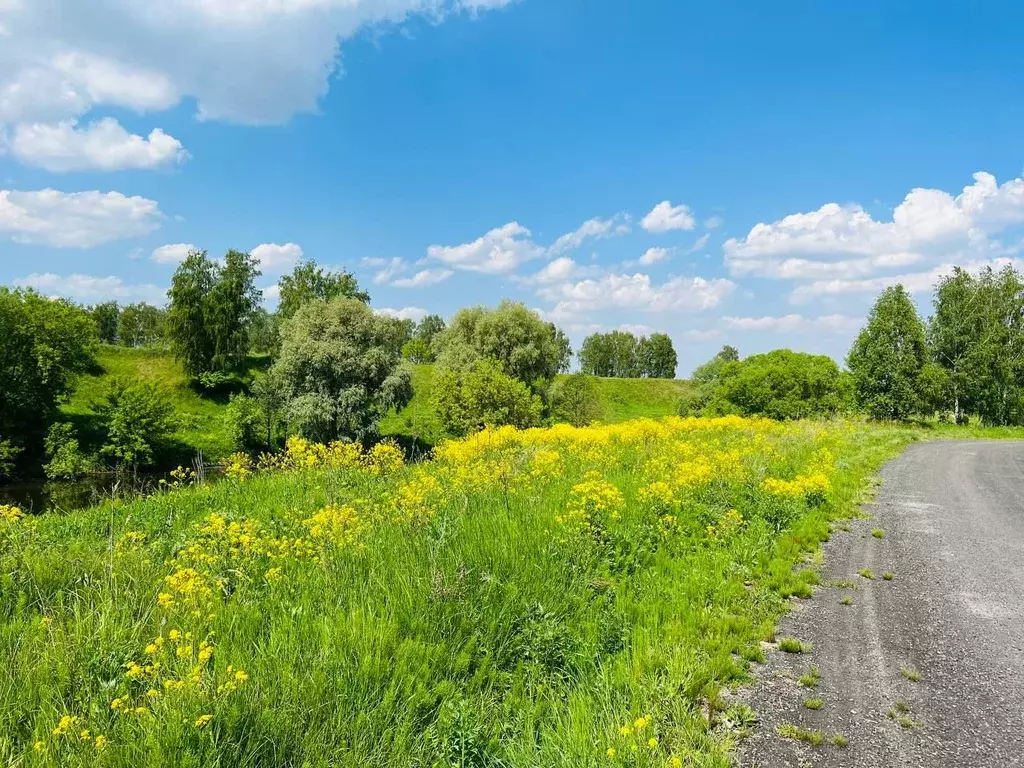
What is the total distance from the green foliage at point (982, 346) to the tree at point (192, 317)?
57.3 metres

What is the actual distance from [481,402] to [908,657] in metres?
30.0

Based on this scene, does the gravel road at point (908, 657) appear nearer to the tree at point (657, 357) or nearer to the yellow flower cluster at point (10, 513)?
the yellow flower cluster at point (10, 513)

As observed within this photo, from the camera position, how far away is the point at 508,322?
42.9 m

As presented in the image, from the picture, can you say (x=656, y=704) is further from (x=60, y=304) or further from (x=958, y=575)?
(x=60, y=304)

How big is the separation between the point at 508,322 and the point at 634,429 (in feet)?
84.2

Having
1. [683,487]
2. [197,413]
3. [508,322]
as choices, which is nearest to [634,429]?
[683,487]

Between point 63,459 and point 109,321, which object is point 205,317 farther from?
point 109,321

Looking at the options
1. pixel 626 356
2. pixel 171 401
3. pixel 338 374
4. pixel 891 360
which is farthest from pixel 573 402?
pixel 626 356

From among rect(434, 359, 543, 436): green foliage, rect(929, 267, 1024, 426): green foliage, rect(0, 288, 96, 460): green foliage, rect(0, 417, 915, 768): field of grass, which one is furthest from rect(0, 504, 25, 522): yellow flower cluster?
rect(929, 267, 1024, 426): green foliage

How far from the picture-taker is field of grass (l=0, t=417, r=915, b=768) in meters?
3.21

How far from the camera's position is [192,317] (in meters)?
46.2

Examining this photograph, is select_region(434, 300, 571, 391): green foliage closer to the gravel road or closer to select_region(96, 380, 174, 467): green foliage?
select_region(96, 380, 174, 467): green foliage

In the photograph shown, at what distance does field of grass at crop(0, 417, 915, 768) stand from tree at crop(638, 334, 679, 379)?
11887cm

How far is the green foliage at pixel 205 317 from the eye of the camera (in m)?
46.1
